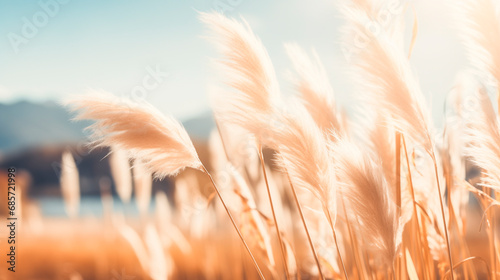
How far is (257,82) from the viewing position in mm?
1014

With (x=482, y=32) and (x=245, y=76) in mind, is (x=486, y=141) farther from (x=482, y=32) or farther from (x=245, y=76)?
(x=245, y=76)

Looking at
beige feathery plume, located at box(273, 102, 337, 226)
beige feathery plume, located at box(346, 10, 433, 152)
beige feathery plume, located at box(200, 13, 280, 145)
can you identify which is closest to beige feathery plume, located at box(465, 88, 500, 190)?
beige feathery plume, located at box(346, 10, 433, 152)

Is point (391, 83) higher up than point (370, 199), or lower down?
higher up

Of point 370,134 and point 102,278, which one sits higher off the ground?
point 370,134

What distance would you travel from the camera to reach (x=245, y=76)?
102 cm

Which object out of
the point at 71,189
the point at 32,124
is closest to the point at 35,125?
the point at 32,124

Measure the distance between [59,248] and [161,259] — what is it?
4.62m

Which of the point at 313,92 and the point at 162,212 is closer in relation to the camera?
the point at 313,92

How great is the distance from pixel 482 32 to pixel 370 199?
52cm

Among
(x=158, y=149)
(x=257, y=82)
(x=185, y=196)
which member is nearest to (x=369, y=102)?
(x=257, y=82)

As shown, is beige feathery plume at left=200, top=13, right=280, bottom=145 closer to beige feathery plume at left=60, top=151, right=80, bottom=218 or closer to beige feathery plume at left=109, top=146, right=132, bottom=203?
beige feathery plume at left=109, top=146, right=132, bottom=203

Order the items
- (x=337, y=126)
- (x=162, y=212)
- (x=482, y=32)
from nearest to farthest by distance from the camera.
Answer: (x=482, y=32), (x=337, y=126), (x=162, y=212)

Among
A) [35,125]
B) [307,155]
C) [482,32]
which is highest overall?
[35,125]

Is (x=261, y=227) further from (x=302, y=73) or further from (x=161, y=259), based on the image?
(x=161, y=259)
